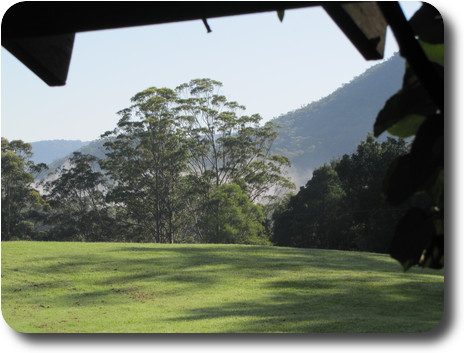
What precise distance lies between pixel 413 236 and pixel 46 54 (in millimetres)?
306

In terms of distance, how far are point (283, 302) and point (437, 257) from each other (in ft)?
17.6

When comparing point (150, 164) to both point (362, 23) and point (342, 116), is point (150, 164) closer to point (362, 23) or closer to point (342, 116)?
point (342, 116)

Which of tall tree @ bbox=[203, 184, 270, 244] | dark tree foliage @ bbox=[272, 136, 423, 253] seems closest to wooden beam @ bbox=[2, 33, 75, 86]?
dark tree foliage @ bbox=[272, 136, 423, 253]

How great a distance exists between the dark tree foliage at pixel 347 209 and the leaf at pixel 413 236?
10579 mm

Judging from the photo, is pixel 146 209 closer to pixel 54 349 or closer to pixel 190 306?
pixel 190 306

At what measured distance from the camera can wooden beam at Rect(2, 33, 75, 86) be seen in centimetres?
41

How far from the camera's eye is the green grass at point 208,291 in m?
4.51

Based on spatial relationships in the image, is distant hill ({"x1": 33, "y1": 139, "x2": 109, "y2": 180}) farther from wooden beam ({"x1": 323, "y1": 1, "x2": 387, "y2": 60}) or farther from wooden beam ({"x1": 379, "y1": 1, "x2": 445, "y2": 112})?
wooden beam ({"x1": 379, "y1": 1, "x2": 445, "y2": 112})

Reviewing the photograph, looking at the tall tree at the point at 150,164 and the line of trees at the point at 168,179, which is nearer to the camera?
the line of trees at the point at 168,179

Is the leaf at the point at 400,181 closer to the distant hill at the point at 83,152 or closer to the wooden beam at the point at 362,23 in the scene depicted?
the wooden beam at the point at 362,23

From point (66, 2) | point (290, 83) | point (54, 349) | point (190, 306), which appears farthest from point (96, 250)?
point (66, 2)

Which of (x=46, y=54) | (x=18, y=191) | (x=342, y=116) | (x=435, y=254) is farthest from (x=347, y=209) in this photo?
(x=342, y=116)

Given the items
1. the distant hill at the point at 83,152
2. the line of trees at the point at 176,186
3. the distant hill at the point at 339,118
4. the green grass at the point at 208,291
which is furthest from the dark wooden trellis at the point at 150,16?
the distant hill at the point at 339,118

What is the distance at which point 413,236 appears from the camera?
0.83ft
